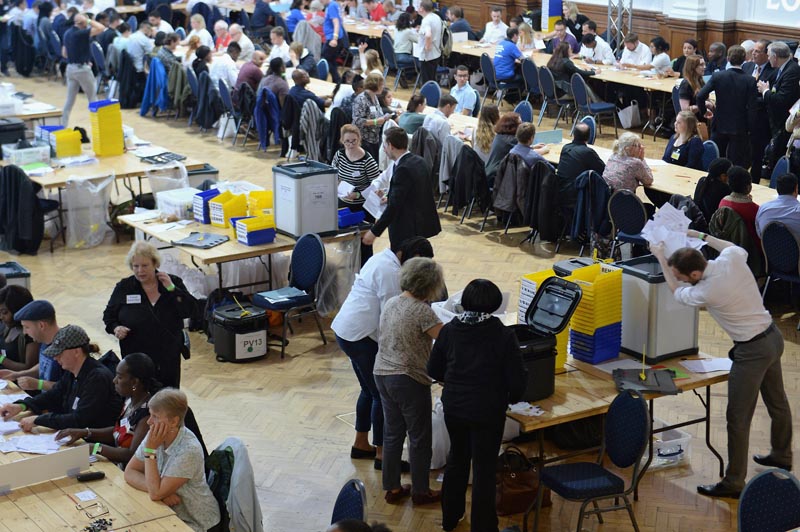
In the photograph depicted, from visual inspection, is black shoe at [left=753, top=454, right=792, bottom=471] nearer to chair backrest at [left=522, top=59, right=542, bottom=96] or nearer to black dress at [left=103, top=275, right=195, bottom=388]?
black dress at [left=103, top=275, right=195, bottom=388]

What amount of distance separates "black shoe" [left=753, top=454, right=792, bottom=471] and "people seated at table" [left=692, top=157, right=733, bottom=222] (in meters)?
2.98

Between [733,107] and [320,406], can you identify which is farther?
[733,107]

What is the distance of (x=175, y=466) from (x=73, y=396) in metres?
1.13

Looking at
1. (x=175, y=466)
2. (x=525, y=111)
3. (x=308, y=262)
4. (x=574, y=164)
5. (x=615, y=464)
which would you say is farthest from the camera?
(x=525, y=111)

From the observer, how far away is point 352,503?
4.27 m

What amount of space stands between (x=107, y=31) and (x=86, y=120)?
5.88ft

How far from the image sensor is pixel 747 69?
12477 millimetres

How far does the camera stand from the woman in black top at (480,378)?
16.3ft

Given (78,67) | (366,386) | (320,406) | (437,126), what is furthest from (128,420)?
(78,67)

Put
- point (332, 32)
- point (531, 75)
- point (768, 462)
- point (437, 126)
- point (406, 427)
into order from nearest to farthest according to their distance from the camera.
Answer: point (406, 427)
point (768, 462)
point (437, 126)
point (531, 75)
point (332, 32)

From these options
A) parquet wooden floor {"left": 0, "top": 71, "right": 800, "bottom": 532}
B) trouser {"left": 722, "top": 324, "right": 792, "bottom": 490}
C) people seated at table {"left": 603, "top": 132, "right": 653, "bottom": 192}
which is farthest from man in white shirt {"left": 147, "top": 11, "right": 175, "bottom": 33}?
trouser {"left": 722, "top": 324, "right": 792, "bottom": 490}

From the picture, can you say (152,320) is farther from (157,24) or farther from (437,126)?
(157,24)

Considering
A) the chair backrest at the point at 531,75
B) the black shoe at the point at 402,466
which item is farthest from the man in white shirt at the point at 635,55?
the black shoe at the point at 402,466

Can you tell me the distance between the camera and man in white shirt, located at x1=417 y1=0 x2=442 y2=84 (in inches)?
608
